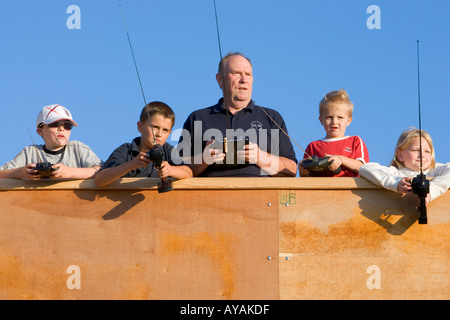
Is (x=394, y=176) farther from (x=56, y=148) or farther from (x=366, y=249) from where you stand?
(x=56, y=148)

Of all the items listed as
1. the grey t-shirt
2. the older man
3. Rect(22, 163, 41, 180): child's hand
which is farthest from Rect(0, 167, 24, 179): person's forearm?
the older man

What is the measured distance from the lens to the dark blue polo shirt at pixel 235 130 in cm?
552

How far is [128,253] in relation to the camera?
478cm

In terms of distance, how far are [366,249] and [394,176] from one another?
22.8 inches

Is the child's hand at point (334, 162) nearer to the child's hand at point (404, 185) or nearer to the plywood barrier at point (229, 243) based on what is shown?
the plywood barrier at point (229, 243)

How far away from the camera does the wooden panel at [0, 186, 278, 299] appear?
468 cm

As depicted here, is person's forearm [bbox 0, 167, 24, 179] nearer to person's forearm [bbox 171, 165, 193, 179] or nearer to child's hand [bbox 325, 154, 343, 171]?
person's forearm [bbox 171, 165, 193, 179]

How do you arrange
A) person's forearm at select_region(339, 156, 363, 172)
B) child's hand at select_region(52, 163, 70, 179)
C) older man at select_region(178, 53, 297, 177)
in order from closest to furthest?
child's hand at select_region(52, 163, 70, 179), older man at select_region(178, 53, 297, 177), person's forearm at select_region(339, 156, 363, 172)

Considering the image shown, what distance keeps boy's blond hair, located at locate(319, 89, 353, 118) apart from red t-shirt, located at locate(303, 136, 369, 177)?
1.05 feet

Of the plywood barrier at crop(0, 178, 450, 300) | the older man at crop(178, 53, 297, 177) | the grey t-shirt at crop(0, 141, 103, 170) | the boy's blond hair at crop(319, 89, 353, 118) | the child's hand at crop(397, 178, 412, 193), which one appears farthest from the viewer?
the boy's blond hair at crop(319, 89, 353, 118)

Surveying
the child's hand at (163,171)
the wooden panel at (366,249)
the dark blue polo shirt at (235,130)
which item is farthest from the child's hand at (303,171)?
the child's hand at (163,171)

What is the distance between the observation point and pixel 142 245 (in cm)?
477

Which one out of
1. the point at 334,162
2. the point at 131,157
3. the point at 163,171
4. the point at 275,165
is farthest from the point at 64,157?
the point at 334,162
